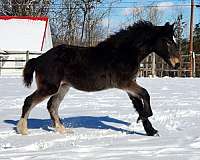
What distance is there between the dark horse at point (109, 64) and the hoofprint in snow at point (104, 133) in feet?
1.67

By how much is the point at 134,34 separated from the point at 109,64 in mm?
705

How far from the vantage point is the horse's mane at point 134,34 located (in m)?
8.63

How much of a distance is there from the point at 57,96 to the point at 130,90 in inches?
67.3

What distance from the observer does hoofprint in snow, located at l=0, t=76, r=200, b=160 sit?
622 cm

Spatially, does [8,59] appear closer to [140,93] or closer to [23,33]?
[23,33]

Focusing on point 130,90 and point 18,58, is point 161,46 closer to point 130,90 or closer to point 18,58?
point 130,90

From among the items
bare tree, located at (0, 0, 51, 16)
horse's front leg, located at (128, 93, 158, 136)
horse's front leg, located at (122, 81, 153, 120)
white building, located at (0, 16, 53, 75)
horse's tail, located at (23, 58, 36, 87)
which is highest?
bare tree, located at (0, 0, 51, 16)

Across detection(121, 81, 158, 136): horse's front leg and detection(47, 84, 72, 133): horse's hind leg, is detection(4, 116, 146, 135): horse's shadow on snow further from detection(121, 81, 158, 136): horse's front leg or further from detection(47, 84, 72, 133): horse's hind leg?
detection(121, 81, 158, 136): horse's front leg

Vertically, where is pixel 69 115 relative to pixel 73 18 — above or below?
below

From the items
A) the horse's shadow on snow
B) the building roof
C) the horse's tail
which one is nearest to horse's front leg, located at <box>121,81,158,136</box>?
the horse's shadow on snow

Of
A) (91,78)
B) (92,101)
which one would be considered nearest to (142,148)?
(91,78)

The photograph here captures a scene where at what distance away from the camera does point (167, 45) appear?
857cm

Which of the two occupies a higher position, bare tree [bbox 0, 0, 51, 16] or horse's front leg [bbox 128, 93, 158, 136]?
bare tree [bbox 0, 0, 51, 16]

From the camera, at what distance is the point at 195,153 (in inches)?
240
